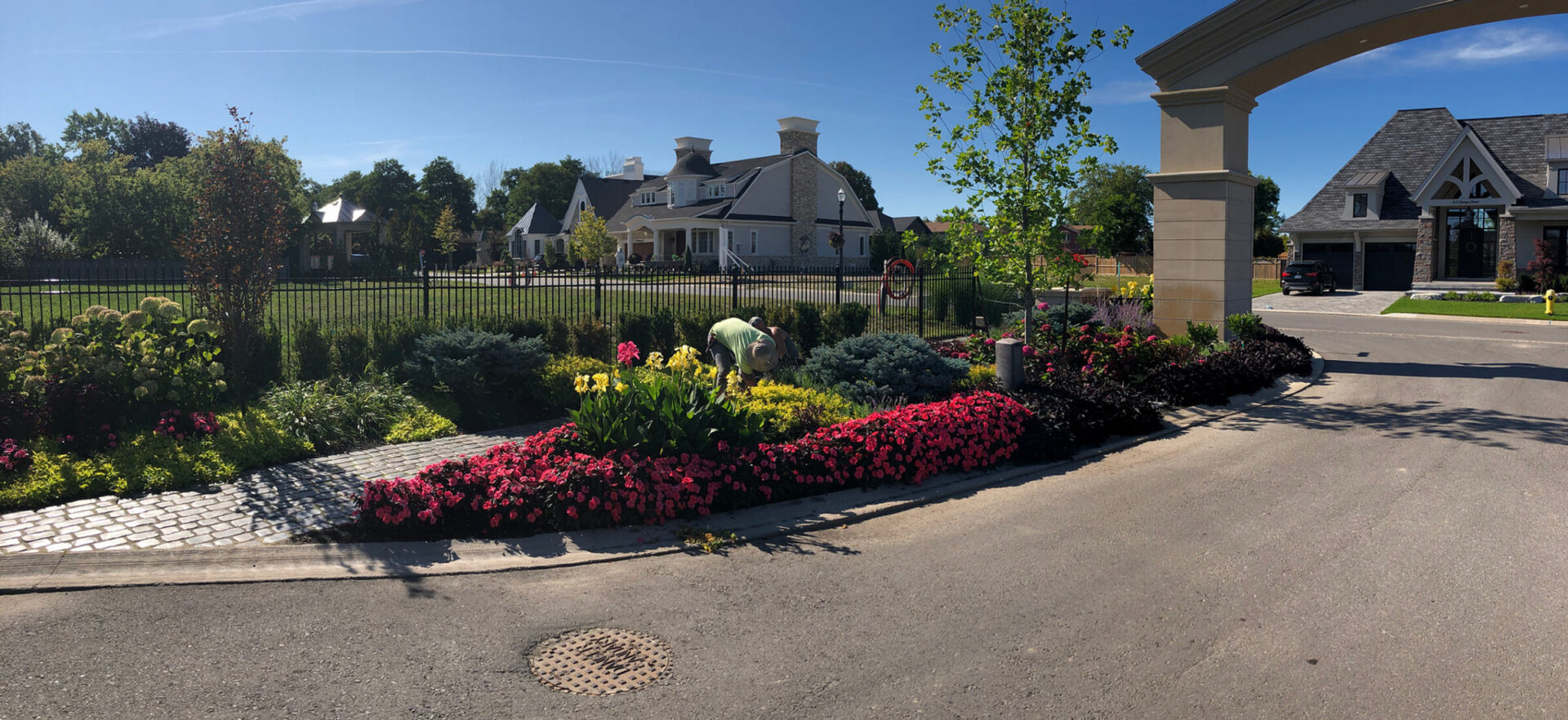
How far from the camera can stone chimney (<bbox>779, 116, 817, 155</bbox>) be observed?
2159 inches

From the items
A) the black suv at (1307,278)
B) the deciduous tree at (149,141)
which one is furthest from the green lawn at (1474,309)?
the deciduous tree at (149,141)

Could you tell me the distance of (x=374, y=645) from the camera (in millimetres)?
4988

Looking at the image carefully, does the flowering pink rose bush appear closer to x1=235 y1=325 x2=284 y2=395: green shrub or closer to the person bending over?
the person bending over

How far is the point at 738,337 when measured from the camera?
10523mm

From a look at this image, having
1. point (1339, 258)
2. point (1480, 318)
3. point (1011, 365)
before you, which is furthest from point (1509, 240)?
point (1011, 365)

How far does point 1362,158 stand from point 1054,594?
52.3 metres

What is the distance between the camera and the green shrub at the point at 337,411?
9773 millimetres

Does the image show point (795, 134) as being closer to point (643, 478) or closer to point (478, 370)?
point (478, 370)

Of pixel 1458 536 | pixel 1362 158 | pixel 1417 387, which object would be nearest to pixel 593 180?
pixel 1362 158

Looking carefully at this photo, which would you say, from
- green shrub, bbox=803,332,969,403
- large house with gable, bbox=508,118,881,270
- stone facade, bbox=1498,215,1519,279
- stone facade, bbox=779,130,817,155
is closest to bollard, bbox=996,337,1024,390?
green shrub, bbox=803,332,969,403

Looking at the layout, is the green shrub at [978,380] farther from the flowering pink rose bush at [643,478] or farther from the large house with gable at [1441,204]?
the large house with gable at [1441,204]

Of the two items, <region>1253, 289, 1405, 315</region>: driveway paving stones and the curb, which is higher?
<region>1253, 289, 1405, 315</region>: driveway paving stones

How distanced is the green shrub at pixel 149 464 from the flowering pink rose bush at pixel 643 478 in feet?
7.18

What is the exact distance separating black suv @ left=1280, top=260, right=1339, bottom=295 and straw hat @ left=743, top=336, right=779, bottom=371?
39.2 meters
